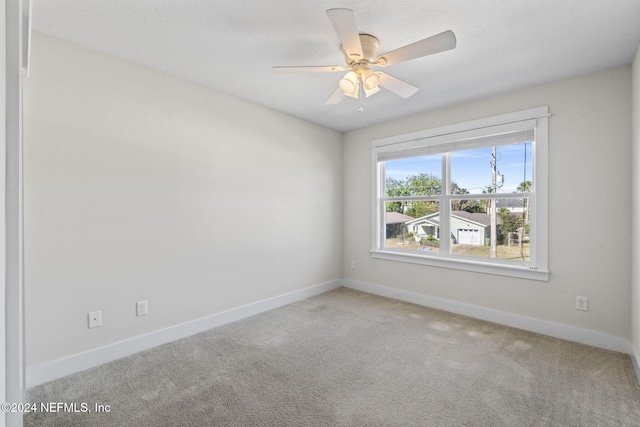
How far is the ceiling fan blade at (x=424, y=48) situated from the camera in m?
1.64

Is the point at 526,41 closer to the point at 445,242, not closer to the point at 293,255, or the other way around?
the point at 445,242

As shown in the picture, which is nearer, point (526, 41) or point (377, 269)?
point (526, 41)

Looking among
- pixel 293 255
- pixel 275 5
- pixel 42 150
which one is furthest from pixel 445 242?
pixel 42 150

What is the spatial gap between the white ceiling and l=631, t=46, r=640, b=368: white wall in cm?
28

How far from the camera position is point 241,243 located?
3.25m

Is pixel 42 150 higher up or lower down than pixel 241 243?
higher up

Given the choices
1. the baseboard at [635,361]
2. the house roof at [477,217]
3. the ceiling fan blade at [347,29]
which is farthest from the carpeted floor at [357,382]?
the ceiling fan blade at [347,29]

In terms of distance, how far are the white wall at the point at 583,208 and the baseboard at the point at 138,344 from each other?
2.44 metres

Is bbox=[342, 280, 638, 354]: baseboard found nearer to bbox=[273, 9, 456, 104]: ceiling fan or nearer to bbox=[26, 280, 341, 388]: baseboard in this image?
bbox=[26, 280, 341, 388]: baseboard

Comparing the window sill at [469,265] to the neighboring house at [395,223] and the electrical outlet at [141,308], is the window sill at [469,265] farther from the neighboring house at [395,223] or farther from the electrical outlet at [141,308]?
the electrical outlet at [141,308]

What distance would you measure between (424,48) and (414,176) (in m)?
2.32

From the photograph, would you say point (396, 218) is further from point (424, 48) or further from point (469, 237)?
point (424, 48)

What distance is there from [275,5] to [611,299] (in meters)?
3.46

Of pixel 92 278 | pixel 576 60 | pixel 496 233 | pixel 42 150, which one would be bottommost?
pixel 92 278
